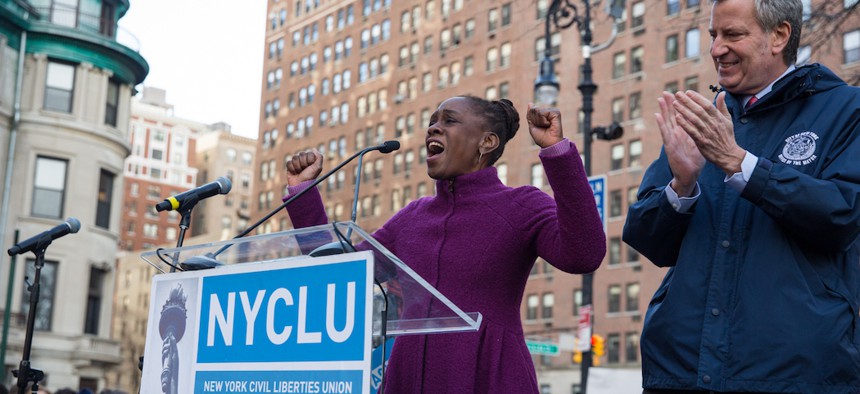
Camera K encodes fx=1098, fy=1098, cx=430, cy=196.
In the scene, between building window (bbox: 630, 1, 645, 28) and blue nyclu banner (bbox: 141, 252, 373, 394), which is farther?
building window (bbox: 630, 1, 645, 28)

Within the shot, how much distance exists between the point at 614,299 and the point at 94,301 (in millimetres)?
30573

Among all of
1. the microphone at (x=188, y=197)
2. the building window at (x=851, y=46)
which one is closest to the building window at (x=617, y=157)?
the building window at (x=851, y=46)

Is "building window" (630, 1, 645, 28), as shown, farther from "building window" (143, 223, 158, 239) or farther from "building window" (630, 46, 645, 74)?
"building window" (143, 223, 158, 239)

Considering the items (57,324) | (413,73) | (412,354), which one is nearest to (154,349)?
(412,354)

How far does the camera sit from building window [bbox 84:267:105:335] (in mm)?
36594

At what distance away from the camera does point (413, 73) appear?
7700 cm

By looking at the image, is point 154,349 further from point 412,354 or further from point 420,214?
point 420,214

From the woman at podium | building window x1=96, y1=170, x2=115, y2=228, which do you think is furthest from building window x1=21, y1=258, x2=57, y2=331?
the woman at podium

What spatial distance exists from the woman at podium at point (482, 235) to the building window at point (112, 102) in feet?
114

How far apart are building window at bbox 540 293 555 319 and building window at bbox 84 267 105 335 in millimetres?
31033

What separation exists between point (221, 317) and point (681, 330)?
1.44 m

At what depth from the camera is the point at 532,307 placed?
210ft

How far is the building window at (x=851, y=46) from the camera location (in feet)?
161

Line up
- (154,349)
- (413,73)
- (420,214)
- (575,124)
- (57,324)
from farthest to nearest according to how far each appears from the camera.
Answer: (413,73) → (575,124) → (57,324) → (420,214) → (154,349)
